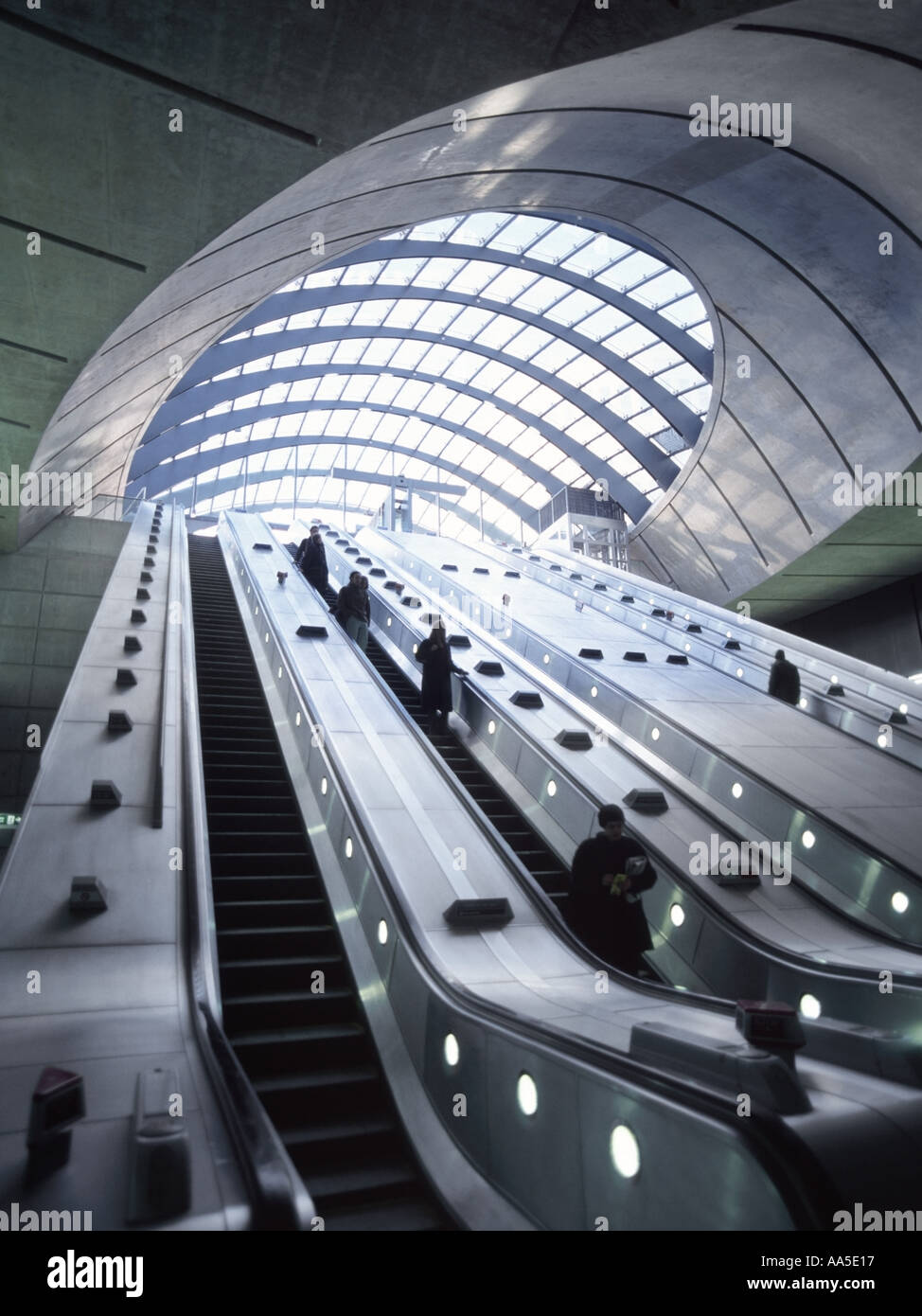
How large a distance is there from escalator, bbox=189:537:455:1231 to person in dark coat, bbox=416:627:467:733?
2266 mm

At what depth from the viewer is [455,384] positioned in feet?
126

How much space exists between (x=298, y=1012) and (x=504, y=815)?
346cm

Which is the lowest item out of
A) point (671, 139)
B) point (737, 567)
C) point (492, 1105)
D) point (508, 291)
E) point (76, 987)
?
point (492, 1105)

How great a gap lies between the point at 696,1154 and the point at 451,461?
44615 millimetres

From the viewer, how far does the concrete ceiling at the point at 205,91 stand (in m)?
5.52

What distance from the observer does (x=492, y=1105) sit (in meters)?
3.79

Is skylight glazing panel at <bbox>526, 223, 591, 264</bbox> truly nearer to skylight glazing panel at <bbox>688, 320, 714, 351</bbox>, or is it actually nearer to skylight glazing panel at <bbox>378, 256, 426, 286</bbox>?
skylight glazing panel at <bbox>378, 256, 426, 286</bbox>

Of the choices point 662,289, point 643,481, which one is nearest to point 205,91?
point 662,289

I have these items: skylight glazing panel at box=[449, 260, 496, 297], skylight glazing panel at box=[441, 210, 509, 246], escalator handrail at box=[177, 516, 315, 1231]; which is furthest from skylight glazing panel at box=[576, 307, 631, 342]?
escalator handrail at box=[177, 516, 315, 1231]

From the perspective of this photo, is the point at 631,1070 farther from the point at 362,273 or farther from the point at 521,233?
the point at 362,273

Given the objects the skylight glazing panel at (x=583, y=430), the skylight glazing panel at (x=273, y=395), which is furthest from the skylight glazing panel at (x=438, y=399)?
the skylight glazing panel at (x=273, y=395)

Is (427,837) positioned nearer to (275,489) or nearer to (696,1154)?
(696,1154)

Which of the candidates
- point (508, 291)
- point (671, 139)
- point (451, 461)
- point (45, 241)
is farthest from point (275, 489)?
point (45, 241)
